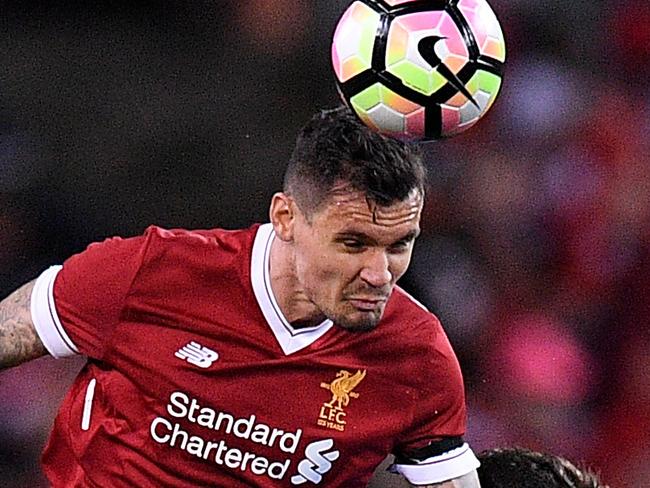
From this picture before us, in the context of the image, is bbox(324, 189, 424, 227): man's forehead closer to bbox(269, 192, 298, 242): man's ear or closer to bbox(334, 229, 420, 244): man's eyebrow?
bbox(334, 229, 420, 244): man's eyebrow

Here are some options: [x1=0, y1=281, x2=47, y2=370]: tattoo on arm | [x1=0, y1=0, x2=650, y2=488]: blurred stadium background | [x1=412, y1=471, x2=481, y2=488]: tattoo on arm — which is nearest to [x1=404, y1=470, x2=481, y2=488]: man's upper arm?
[x1=412, y1=471, x2=481, y2=488]: tattoo on arm

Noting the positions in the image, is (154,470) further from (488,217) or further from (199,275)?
(488,217)

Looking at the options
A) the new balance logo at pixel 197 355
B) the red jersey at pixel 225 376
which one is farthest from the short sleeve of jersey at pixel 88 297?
the new balance logo at pixel 197 355

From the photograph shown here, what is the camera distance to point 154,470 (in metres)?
3.20

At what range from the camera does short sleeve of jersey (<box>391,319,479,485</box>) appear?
3.25 meters

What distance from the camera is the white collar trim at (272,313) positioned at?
3221mm

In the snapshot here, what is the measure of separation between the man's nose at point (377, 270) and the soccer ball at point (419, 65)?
0.89 ft

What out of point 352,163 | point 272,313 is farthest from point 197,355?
point 352,163

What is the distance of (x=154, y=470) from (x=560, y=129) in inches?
111

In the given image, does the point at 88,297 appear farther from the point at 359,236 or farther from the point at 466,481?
the point at 466,481

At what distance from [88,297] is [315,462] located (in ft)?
2.20

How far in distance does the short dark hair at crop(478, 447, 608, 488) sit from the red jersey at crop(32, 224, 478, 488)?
19.0 inches

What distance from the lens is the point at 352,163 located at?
2975mm

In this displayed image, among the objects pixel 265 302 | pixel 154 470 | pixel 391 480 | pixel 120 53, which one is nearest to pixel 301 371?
pixel 265 302
